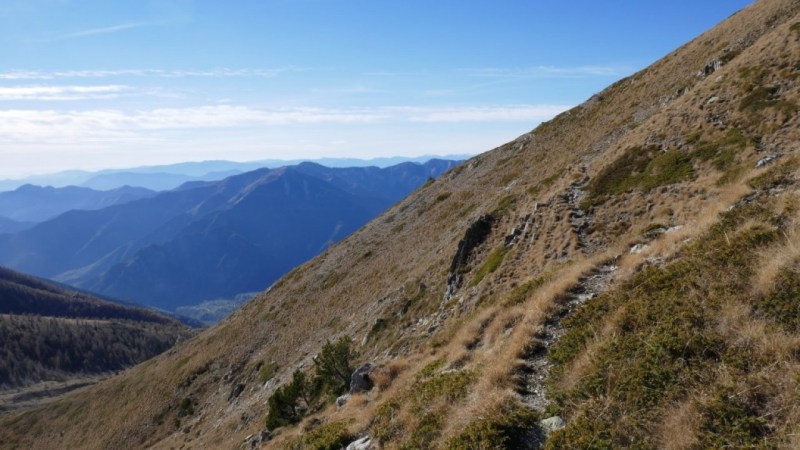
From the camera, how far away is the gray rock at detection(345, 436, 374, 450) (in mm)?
11601

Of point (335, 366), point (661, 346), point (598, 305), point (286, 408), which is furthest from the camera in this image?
point (335, 366)

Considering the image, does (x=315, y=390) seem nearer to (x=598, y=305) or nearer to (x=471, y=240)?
(x=471, y=240)

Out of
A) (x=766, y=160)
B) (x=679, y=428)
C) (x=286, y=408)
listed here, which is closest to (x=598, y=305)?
(x=679, y=428)

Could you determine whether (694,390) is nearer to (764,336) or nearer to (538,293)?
(764,336)

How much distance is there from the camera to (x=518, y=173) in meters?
53.2

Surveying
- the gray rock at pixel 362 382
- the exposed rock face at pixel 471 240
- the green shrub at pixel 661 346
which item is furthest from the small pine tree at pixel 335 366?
the green shrub at pixel 661 346

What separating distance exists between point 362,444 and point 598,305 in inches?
292

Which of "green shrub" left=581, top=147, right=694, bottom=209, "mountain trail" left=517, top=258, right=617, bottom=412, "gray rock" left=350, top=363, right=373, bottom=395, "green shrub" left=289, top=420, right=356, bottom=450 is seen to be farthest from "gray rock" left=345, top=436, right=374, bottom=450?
"green shrub" left=581, top=147, right=694, bottom=209

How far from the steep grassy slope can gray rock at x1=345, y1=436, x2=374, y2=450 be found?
287 millimetres

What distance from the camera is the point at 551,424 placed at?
912cm

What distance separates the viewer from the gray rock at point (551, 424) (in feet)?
29.5

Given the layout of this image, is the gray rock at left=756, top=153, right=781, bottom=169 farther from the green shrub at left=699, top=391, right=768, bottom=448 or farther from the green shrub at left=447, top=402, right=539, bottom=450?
the green shrub at left=447, top=402, right=539, bottom=450

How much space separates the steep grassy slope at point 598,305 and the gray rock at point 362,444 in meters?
0.29

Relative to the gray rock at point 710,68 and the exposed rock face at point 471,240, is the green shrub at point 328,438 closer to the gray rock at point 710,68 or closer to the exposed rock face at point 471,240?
the exposed rock face at point 471,240
